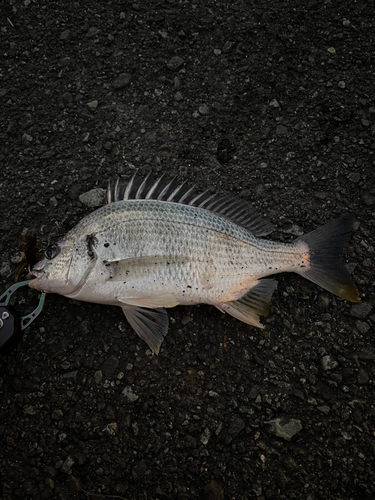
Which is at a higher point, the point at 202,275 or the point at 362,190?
the point at 202,275

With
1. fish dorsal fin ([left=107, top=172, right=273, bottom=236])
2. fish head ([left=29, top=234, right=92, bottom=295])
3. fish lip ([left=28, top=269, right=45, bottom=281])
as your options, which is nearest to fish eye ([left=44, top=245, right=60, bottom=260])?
fish head ([left=29, top=234, right=92, bottom=295])

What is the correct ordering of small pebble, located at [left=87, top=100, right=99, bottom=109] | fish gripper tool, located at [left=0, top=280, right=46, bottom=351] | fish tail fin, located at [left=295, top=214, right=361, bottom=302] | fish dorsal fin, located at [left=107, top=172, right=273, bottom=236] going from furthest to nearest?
small pebble, located at [left=87, top=100, right=99, bottom=109], fish dorsal fin, located at [left=107, top=172, right=273, bottom=236], fish tail fin, located at [left=295, top=214, right=361, bottom=302], fish gripper tool, located at [left=0, top=280, right=46, bottom=351]

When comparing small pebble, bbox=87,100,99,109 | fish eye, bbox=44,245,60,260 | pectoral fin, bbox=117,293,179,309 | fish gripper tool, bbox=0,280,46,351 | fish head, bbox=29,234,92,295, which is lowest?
pectoral fin, bbox=117,293,179,309

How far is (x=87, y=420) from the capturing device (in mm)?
2736

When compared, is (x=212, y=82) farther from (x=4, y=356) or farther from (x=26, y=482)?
(x=26, y=482)

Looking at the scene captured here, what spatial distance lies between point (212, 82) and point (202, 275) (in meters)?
1.81

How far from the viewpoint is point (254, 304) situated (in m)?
2.92

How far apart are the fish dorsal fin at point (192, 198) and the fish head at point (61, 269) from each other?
51 centimetres

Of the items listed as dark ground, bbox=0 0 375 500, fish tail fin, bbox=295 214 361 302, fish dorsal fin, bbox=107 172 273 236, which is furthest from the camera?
fish dorsal fin, bbox=107 172 273 236

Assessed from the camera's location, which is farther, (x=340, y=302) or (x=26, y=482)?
(x=340, y=302)

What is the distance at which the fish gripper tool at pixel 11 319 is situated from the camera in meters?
2.79

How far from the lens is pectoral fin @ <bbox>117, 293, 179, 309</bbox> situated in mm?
2777

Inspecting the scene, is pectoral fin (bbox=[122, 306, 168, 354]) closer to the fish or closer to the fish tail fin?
the fish

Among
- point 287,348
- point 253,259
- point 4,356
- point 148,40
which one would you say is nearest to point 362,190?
point 253,259
